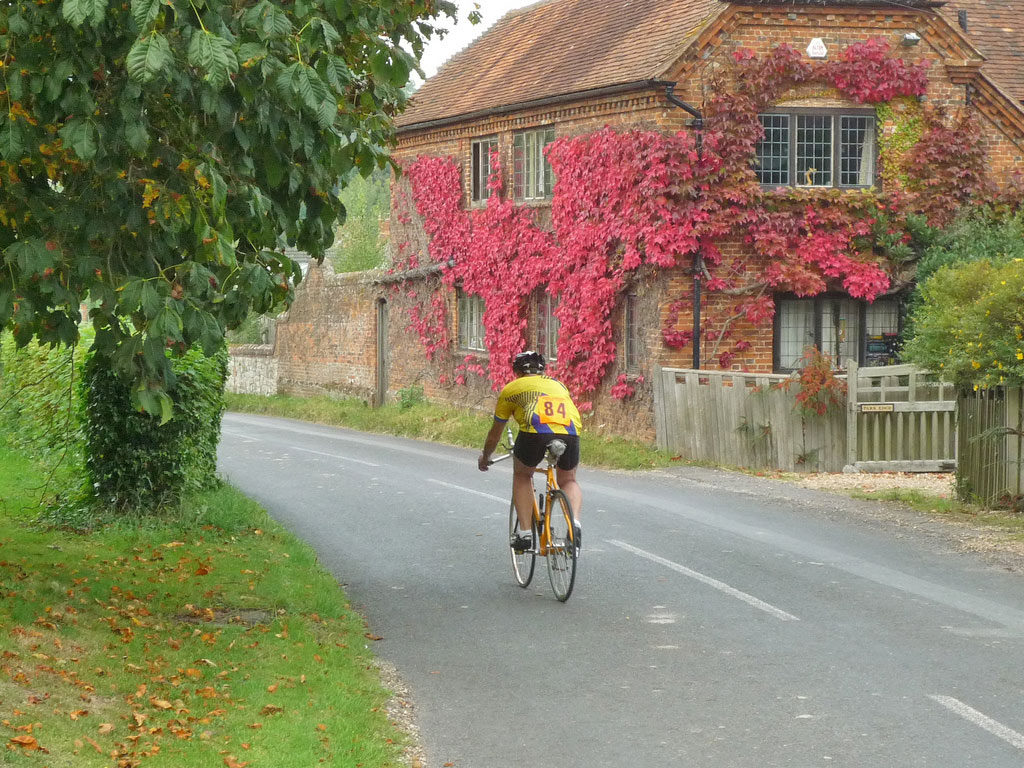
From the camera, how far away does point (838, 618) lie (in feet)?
31.7

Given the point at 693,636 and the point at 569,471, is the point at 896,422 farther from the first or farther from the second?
the point at 693,636

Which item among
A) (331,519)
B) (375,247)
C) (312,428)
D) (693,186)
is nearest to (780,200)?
(693,186)

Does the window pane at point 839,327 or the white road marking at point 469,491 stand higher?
the window pane at point 839,327

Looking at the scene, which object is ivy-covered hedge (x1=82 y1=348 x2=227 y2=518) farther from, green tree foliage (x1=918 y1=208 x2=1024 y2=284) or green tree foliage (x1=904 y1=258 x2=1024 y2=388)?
green tree foliage (x1=918 y1=208 x2=1024 y2=284)

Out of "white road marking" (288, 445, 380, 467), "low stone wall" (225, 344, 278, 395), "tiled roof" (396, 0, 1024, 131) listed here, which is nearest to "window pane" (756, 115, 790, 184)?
"tiled roof" (396, 0, 1024, 131)

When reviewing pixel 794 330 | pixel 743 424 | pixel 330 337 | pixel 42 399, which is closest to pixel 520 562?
pixel 42 399

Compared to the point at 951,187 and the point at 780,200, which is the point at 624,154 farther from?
the point at 951,187

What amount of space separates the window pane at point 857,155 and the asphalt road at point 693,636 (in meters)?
8.91

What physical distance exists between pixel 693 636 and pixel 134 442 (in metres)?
6.29

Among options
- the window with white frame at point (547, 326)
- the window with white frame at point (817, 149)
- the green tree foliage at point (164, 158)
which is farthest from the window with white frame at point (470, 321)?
the green tree foliage at point (164, 158)

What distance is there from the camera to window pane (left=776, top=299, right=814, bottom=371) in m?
23.5

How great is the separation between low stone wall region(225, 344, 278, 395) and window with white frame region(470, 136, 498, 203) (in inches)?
540

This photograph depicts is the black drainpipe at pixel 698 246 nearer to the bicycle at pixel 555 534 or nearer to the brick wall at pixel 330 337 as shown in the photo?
the bicycle at pixel 555 534

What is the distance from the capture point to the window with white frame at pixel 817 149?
23328mm
